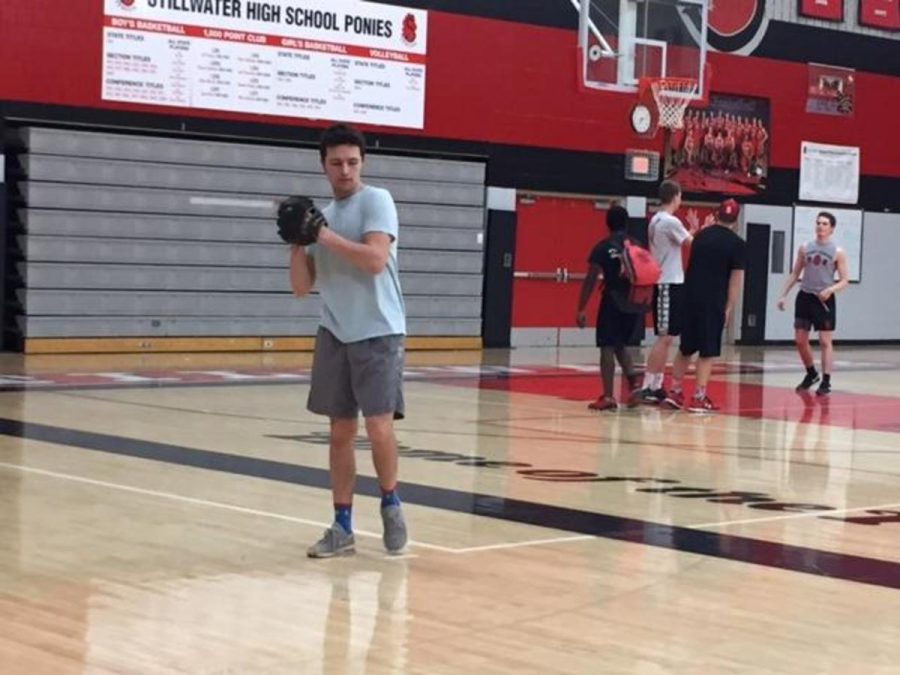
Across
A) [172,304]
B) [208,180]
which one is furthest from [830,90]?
[172,304]

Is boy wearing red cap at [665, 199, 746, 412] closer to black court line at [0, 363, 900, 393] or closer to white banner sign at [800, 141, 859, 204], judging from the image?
black court line at [0, 363, 900, 393]

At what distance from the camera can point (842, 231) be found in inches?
1118

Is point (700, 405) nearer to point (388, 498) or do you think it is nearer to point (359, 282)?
point (388, 498)

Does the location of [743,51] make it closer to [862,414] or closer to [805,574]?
[862,414]

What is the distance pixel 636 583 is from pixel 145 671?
2.36m

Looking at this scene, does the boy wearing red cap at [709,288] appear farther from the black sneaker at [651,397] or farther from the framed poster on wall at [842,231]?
the framed poster on wall at [842,231]

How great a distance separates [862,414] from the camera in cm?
1536

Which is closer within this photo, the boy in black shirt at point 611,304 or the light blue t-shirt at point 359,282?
the light blue t-shirt at point 359,282

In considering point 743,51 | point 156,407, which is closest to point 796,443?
point 156,407

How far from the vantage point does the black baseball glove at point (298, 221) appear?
272 inches

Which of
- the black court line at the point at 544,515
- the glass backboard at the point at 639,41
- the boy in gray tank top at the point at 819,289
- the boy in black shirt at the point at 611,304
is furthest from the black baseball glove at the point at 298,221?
the glass backboard at the point at 639,41

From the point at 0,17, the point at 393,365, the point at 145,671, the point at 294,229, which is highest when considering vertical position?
the point at 0,17

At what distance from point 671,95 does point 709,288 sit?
9.85 metres

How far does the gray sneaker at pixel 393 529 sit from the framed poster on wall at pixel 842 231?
69.3ft
